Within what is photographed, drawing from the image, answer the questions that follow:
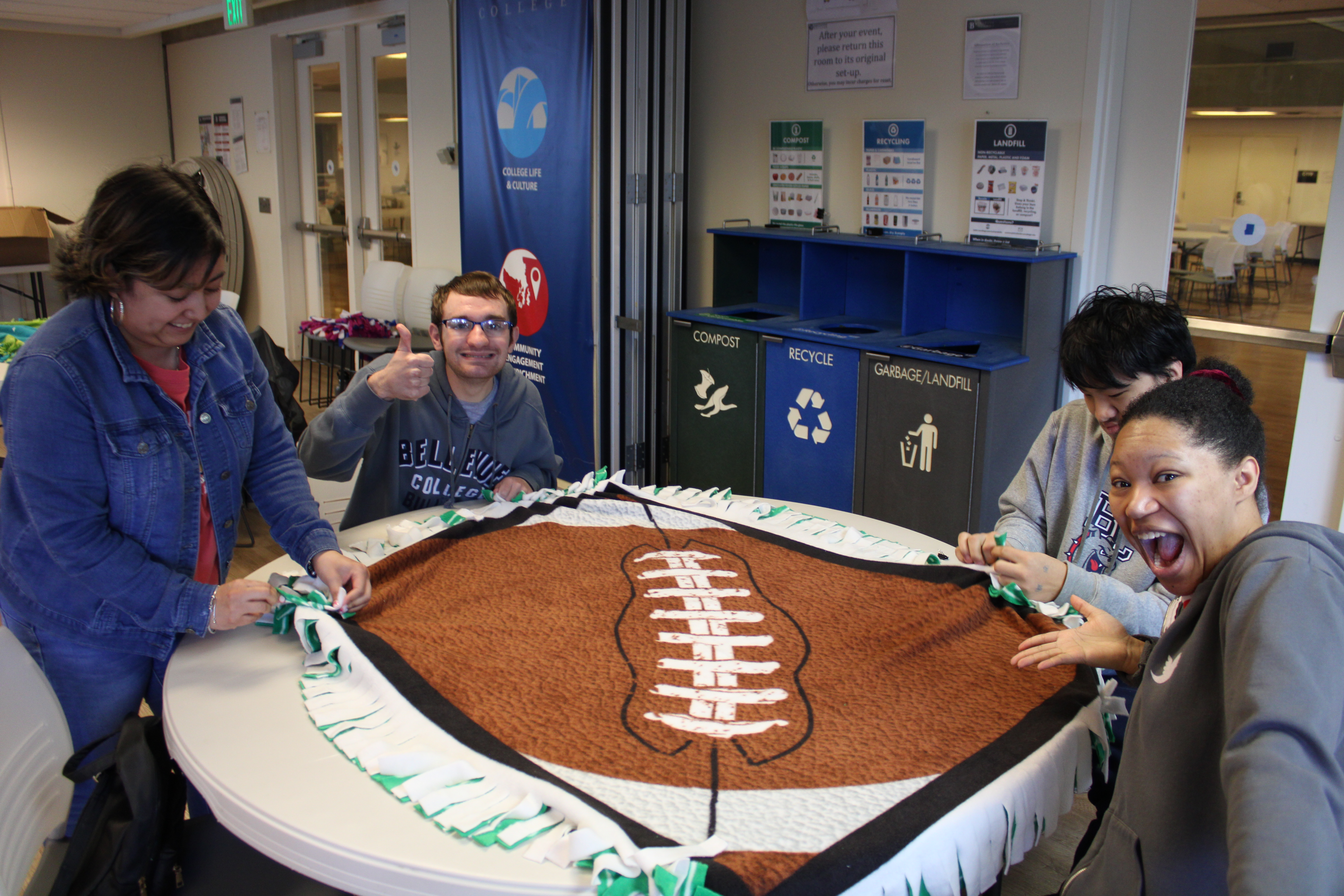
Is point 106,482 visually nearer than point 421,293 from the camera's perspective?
Yes

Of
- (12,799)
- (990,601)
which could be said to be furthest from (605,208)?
(12,799)

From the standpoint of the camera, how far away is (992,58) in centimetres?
351

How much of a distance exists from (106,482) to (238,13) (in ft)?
18.0

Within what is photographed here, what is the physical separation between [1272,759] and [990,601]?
32.5 inches

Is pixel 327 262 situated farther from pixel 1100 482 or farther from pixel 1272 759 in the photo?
pixel 1272 759

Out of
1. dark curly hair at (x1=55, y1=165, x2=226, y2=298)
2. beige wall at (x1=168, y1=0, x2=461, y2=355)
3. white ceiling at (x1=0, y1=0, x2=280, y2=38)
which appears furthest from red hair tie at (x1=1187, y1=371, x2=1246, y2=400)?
white ceiling at (x1=0, y1=0, x2=280, y2=38)

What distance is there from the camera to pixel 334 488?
3.71 meters

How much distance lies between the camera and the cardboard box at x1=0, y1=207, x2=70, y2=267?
6.75 meters

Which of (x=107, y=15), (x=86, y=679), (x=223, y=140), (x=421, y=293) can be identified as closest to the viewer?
(x=86, y=679)

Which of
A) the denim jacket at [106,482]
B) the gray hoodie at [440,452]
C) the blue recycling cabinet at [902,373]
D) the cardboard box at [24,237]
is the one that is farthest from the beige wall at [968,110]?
the cardboard box at [24,237]

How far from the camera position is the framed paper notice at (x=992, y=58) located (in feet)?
11.3

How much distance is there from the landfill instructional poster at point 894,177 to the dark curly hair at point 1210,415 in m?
2.68

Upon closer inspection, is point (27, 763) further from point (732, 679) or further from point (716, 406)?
point (716, 406)

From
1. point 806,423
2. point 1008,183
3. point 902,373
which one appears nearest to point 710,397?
point 806,423
